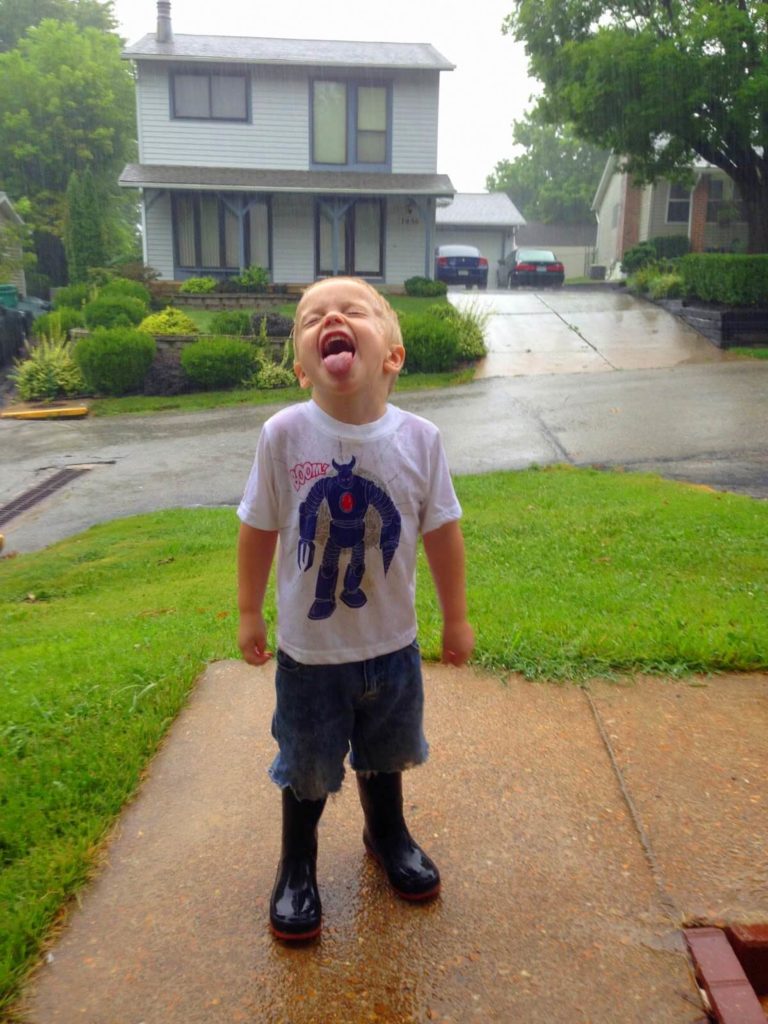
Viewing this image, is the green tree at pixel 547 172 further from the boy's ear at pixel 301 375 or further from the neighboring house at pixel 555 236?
the boy's ear at pixel 301 375

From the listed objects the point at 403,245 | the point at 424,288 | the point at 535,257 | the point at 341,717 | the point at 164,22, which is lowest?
the point at 341,717

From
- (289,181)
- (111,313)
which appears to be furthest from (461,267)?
(111,313)

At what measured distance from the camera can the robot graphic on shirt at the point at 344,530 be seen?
7.13 ft

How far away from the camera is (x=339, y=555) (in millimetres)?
2199

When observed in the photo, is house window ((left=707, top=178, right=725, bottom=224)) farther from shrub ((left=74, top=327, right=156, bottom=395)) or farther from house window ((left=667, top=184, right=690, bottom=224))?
shrub ((left=74, top=327, right=156, bottom=395))

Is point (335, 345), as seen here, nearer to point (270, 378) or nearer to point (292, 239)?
point (270, 378)

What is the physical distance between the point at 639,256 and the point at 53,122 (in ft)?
81.8

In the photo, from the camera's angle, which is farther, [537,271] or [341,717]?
[537,271]

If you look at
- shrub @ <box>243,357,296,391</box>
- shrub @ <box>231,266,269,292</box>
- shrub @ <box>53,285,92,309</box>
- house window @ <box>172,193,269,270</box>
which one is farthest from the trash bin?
shrub @ <box>243,357,296,391</box>

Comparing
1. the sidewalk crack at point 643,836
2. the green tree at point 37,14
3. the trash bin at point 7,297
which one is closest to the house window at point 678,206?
the trash bin at point 7,297

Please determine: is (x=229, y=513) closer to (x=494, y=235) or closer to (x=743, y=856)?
(x=743, y=856)

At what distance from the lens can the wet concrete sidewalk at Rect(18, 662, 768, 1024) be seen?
6.92 feet

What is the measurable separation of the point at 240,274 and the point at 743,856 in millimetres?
23845

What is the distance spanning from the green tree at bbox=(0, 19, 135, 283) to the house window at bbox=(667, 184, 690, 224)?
833 inches
